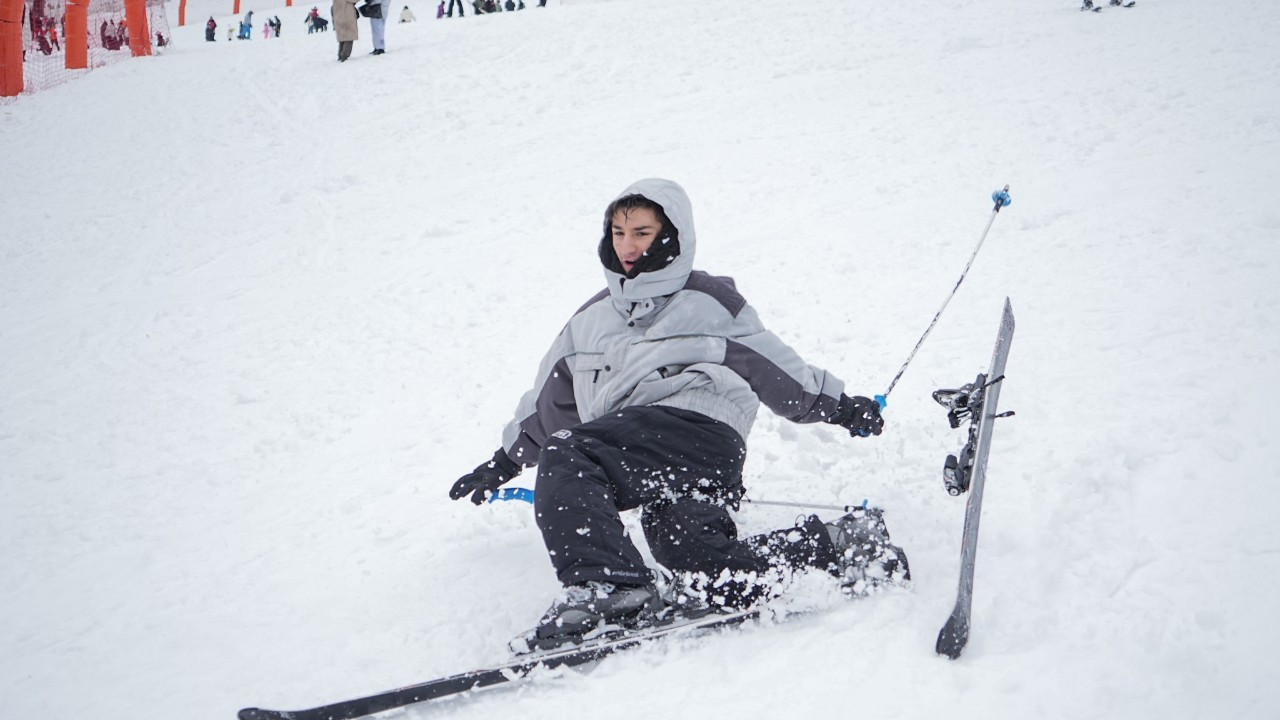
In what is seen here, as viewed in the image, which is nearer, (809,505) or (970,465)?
(970,465)

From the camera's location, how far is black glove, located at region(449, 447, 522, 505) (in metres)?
2.86

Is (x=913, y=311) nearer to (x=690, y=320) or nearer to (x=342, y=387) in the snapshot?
(x=690, y=320)

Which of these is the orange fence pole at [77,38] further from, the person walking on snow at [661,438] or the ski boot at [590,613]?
the ski boot at [590,613]

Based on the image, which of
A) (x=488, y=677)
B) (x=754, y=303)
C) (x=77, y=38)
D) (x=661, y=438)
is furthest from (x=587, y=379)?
(x=77, y=38)

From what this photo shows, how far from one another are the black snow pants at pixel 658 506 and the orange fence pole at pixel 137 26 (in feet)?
67.7

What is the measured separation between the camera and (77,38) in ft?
54.7

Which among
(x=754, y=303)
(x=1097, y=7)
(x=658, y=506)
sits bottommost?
(x=658, y=506)

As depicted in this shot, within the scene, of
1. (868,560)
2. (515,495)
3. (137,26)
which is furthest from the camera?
(137,26)

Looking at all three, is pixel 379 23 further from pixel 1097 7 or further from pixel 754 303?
pixel 754 303

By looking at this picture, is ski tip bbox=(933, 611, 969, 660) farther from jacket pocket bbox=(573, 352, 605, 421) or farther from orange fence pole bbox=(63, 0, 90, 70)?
orange fence pole bbox=(63, 0, 90, 70)

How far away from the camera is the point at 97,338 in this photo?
5.53 meters

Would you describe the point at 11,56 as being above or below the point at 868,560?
above

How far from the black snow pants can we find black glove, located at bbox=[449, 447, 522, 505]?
0.54 m

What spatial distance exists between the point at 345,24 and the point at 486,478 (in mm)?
13613
